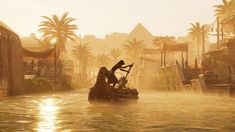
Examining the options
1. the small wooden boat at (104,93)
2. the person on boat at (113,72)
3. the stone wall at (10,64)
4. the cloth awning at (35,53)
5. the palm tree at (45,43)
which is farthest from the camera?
the palm tree at (45,43)

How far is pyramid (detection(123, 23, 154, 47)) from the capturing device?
143 meters

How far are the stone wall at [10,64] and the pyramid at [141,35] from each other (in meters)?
109

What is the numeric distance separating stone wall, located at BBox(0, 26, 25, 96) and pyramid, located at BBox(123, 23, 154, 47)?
109223 mm

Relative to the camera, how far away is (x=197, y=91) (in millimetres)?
35000

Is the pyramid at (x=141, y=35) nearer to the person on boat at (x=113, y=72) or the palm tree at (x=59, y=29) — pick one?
the palm tree at (x=59, y=29)

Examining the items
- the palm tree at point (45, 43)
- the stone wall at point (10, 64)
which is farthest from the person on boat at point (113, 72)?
the palm tree at point (45, 43)

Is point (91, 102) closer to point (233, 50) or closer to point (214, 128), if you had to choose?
point (214, 128)

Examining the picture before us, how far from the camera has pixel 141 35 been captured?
144625 millimetres

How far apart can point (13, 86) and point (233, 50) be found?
82.4ft

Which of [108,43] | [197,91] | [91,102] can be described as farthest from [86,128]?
[108,43]

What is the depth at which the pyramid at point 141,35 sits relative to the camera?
14275cm

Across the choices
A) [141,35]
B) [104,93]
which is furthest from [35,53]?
[141,35]

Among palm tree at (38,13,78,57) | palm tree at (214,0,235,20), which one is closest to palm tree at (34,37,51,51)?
palm tree at (38,13,78,57)

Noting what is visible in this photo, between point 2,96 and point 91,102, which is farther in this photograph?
point 2,96
